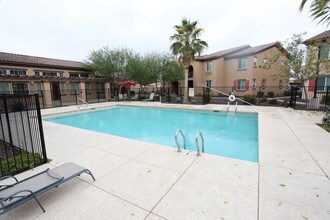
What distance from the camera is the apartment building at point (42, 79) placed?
15.9 m

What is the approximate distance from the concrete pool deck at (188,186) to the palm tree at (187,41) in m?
11.9

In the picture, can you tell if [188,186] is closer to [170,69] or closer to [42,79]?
[42,79]

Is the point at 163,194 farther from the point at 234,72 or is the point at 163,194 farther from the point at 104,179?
the point at 234,72

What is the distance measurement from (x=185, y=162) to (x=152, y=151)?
3.64 feet

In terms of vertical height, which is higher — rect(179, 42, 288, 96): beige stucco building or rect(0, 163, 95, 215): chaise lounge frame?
rect(179, 42, 288, 96): beige stucco building

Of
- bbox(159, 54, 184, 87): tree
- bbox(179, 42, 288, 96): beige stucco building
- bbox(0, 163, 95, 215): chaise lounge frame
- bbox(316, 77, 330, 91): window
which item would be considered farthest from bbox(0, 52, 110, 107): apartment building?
bbox(316, 77, 330, 91): window

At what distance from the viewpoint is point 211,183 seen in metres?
2.95

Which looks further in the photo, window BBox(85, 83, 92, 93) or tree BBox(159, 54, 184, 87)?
window BBox(85, 83, 92, 93)

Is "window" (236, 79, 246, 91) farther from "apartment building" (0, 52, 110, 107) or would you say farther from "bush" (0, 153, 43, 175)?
"bush" (0, 153, 43, 175)

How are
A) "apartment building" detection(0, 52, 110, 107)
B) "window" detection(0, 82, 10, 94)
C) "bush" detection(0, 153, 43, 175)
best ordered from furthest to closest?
"window" detection(0, 82, 10, 94), "apartment building" detection(0, 52, 110, 107), "bush" detection(0, 153, 43, 175)

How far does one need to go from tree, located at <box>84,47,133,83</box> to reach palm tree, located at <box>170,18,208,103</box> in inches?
334

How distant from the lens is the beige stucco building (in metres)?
20.3

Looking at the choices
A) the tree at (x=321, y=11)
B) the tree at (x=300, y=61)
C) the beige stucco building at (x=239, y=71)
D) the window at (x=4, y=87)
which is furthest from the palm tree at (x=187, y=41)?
the window at (x=4, y=87)

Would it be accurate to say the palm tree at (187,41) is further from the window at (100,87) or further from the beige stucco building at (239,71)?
the window at (100,87)
